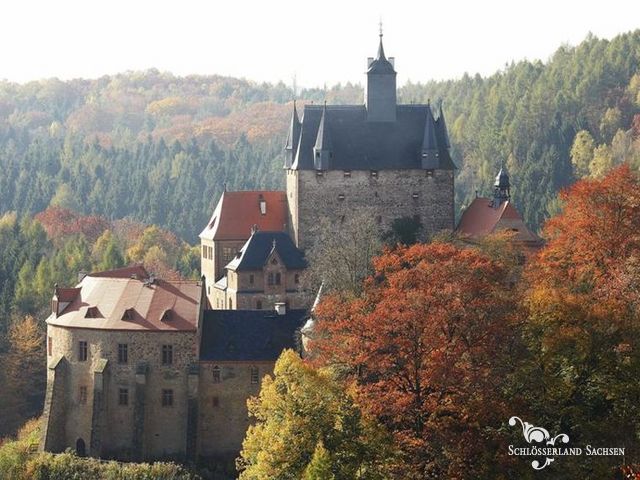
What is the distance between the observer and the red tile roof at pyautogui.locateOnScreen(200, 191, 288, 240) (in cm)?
8050

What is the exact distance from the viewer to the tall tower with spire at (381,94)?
261ft

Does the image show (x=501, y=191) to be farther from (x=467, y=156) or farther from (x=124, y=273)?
(x=467, y=156)

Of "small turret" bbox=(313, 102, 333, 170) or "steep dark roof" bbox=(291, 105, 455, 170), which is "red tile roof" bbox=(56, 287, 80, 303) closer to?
"steep dark roof" bbox=(291, 105, 455, 170)

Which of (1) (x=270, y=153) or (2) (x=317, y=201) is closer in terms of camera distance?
(2) (x=317, y=201)

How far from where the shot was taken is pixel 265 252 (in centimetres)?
7562

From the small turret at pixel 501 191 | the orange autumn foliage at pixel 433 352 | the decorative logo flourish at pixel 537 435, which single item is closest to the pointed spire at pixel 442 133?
the small turret at pixel 501 191

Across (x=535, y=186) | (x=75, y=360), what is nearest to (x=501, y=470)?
(x=75, y=360)

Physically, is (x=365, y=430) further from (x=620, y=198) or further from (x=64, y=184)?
(x=64, y=184)

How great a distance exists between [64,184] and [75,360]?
111m

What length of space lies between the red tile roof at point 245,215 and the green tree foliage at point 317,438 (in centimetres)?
3135

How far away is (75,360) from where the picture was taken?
64562 mm

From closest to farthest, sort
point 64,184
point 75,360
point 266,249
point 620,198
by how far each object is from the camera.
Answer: point 620,198
point 75,360
point 266,249
point 64,184

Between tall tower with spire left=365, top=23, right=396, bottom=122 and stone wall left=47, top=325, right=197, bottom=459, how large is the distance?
2215 centimetres

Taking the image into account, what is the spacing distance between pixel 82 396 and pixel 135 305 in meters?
4.91
